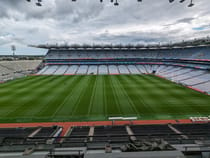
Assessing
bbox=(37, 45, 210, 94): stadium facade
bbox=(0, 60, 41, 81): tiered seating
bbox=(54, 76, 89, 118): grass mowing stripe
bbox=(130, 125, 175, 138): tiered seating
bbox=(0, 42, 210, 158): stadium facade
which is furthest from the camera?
bbox=(37, 45, 210, 94): stadium facade

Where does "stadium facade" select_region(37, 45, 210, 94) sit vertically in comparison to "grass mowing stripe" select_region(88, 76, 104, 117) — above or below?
→ above

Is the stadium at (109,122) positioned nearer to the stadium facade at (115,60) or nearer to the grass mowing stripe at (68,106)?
the grass mowing stripe at (68,106)

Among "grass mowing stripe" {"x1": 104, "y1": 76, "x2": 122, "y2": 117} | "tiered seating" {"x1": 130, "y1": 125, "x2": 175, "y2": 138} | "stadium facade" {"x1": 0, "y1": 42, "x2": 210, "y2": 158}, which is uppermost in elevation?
"stadium facade" {"x1": 0, "y1": 42, "x2": 210, "y2": 158}

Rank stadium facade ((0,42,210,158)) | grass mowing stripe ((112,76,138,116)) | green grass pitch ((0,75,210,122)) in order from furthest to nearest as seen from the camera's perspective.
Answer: grass mowing stripe ((112,76,138,116)), green grass pitch ((0,75,210,122)), stadium facade ((0,42,210,158))

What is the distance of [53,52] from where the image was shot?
76.2 meters

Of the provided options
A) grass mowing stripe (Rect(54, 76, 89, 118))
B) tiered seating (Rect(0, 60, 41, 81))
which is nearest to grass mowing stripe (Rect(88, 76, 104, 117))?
grass mowing stripe (Rect(54, 76, 89, 118))

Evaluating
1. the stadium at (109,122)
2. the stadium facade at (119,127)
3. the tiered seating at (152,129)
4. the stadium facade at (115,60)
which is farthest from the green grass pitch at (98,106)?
the stadium facade at (115,60)

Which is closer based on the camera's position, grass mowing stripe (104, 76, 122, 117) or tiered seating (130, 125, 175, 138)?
tiered seating (130, 125, 175, 138)

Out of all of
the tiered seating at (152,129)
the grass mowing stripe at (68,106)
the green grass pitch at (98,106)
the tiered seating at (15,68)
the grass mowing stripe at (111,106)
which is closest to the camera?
the tiered seating at (152,129)

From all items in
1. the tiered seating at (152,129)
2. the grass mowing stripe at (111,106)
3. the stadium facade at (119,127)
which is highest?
the stadium facade at (119,127)

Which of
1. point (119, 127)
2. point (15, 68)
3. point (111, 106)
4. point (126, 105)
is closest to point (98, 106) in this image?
point (111, 106)

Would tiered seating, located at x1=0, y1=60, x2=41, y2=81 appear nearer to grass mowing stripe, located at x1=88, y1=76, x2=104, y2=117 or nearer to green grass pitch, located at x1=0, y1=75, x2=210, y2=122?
green grass pitch, located at x1=0, y1=75, x2=210, y2=122

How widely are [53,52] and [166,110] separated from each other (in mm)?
74374

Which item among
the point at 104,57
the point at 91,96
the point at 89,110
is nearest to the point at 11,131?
the point at 89,110
